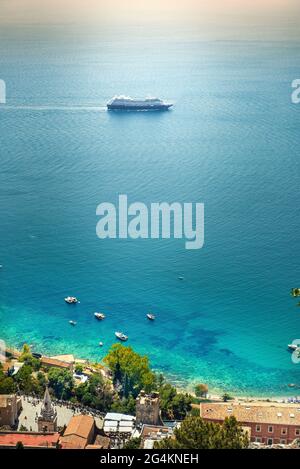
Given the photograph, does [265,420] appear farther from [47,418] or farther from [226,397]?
[47,418]

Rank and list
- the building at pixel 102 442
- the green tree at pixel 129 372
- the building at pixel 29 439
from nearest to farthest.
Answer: the building at pixel 29 439, the building at pixel 102 442, the green tree at pixel 129 372

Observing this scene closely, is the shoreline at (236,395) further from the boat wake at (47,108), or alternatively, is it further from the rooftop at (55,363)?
the boat wake at (47,108)

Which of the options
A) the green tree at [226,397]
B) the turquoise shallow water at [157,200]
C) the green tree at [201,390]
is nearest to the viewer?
the green tree at [226,397]

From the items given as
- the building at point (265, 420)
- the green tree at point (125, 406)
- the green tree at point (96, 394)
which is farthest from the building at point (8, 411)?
the building at point (265, 420)

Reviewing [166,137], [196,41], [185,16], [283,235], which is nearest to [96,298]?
[283,235]

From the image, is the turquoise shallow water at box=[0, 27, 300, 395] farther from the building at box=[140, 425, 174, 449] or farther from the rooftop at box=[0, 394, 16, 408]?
the rooftop at box=[0, 394, 16, 408]
